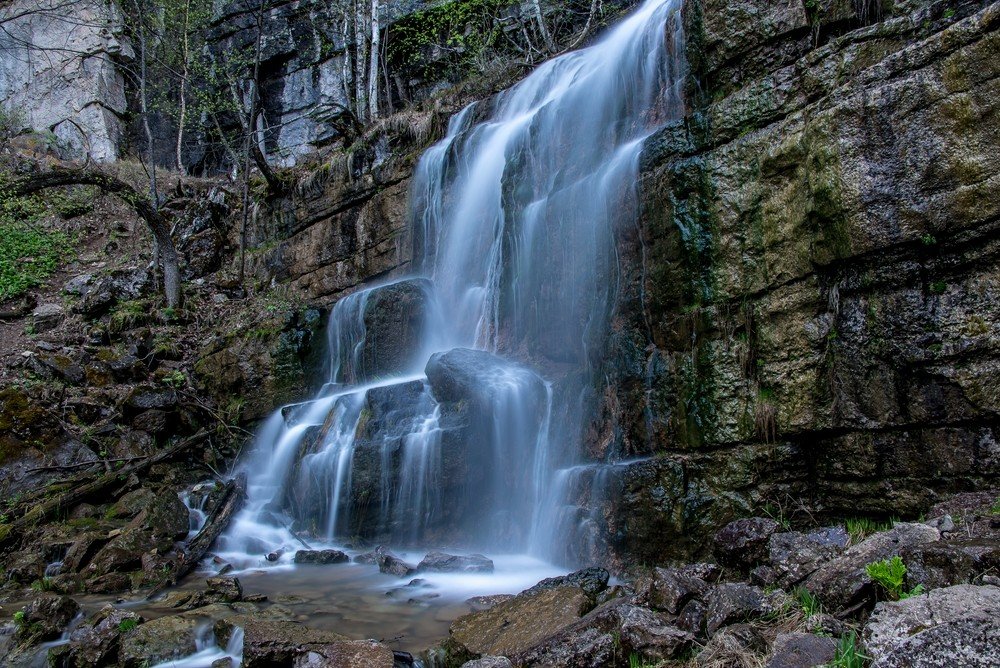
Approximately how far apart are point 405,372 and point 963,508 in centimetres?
846

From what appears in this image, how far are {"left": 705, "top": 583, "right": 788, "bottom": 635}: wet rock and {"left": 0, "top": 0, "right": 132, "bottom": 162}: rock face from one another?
2455 cm

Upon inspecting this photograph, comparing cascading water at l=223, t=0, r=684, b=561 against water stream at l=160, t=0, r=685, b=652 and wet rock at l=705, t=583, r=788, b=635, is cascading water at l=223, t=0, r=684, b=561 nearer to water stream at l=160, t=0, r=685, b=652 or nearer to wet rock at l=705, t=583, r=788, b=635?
water stream at l=160, t=0, r=685, b=652

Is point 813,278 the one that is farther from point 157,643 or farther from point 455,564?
point 157,643

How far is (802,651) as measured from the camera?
8.08 feet

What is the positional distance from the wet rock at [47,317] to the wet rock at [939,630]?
15.8 metres

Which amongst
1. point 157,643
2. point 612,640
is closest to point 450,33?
point 157,643

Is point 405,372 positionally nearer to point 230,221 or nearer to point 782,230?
point 782,230

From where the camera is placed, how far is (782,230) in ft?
17.8

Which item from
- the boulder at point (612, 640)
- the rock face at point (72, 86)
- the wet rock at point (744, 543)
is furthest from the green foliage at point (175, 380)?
the rock face at point (72, 86)

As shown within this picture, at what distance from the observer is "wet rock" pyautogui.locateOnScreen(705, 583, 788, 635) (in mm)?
3123

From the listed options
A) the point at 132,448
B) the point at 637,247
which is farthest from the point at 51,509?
the point at 637,247

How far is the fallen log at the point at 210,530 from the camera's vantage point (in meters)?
6.64

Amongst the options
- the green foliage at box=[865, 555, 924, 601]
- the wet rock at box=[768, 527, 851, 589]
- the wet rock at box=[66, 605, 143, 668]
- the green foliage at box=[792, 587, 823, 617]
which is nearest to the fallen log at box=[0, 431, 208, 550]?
the wet rock at box=[66, 605, 143, 668]

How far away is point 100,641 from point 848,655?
4.91 metres
